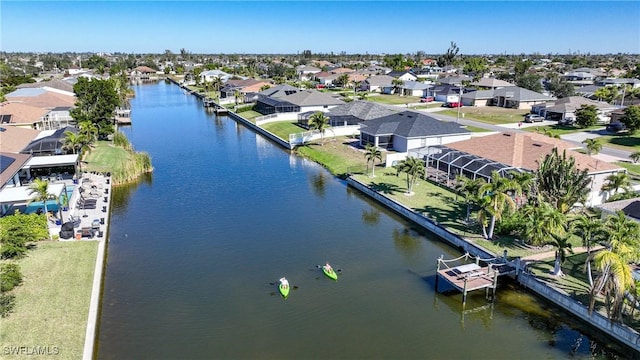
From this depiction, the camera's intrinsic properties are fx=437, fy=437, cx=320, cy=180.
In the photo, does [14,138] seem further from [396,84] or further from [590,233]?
[396,84]

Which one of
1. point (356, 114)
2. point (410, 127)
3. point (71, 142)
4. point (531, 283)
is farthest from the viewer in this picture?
point (356, 114)

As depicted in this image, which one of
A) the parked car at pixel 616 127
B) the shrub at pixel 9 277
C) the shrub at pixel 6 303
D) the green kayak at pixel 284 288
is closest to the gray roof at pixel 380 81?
the parked car at pixel 616 127

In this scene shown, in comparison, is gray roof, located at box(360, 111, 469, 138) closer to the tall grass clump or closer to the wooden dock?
the tall grass clump

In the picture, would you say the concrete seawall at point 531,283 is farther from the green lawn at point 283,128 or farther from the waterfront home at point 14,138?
the waterfront home at point 14,138

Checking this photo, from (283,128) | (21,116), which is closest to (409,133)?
(283,128)

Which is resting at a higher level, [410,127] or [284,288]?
[410,127]

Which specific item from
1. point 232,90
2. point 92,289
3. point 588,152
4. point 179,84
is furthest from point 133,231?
point 179,84
